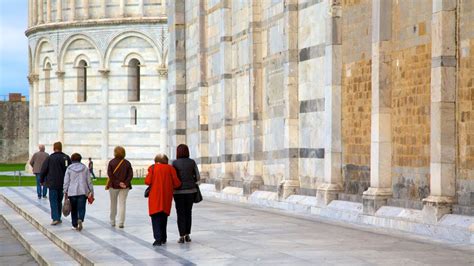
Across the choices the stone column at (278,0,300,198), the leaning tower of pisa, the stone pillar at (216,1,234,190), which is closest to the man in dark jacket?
the stone column at (278,0,300,198)

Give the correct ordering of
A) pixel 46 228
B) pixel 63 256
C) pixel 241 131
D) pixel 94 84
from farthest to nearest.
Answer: pixel 94 84, pixel 241 131, pixel 46 228, pixel 63 256

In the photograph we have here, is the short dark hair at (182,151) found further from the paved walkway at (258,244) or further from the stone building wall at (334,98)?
the stone building wall at (334,98)

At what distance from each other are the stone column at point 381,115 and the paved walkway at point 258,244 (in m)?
0.96

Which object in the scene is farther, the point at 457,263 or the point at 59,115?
the point at 59,115

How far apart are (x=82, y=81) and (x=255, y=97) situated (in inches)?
1372

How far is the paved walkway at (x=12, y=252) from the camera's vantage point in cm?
1582

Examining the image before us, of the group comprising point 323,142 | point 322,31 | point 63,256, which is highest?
point 322,31

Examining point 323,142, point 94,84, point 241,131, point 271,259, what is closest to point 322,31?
point 323,142

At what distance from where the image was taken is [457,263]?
12.0 m

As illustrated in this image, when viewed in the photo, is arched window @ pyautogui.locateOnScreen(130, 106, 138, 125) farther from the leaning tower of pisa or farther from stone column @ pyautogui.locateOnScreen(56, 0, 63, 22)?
stone column @ pyautogui.locateOnScreen(56, 0, 63, 22)

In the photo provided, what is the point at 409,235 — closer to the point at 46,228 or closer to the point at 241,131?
the point at 46,228

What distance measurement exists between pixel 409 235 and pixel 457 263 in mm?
3586

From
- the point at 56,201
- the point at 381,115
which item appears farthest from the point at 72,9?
the point at 381,115

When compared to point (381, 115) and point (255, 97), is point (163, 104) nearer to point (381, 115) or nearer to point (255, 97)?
point (255, 97)
